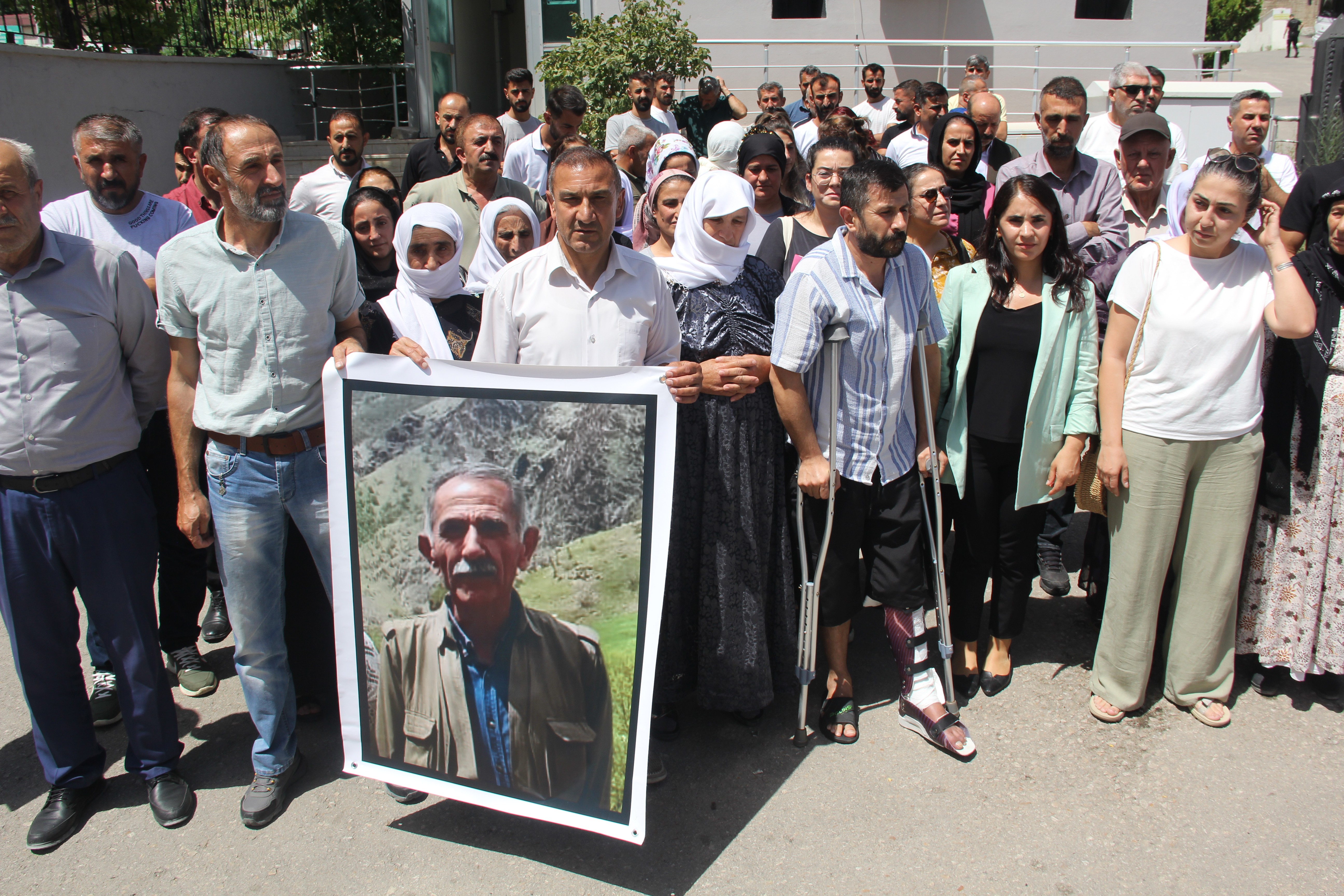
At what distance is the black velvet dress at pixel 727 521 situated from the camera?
10.4ft

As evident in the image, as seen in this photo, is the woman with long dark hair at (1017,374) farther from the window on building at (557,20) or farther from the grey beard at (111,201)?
the window on building at (557,20)

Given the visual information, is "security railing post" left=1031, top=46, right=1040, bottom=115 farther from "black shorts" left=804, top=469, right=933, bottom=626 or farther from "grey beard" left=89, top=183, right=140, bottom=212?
"grey beard" left=89, top=183, right=140, bottom=212

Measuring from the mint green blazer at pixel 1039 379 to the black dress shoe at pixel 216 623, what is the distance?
3275 millimetres

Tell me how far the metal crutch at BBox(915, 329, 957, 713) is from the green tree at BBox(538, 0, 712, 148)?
7.90 m

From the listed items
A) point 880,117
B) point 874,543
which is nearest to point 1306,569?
point 874,543

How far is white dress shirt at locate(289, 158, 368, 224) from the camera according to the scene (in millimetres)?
5691

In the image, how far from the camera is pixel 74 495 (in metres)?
2.97

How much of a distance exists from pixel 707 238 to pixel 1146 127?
8.23 ft

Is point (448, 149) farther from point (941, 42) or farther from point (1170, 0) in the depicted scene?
point (1170, 0)

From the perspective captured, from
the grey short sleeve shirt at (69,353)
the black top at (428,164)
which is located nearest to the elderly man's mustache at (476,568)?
the grey short sleeve shirt at (69,353)

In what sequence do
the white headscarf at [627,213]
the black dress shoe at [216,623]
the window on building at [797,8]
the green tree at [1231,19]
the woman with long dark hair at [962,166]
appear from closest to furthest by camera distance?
the black dress shoe at [216,623] → the woman with long dark hair at [962,166] → the white headscarf at [627,213] → the window on building at [797,8] → the green tree at [1231,19]

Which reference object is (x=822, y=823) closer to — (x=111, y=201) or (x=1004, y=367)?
(x=1004, y=367)

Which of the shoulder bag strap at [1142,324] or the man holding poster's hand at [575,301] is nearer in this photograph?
the man holding poster's hand at [575,301]

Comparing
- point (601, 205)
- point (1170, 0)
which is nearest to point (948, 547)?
point (601, 205)
